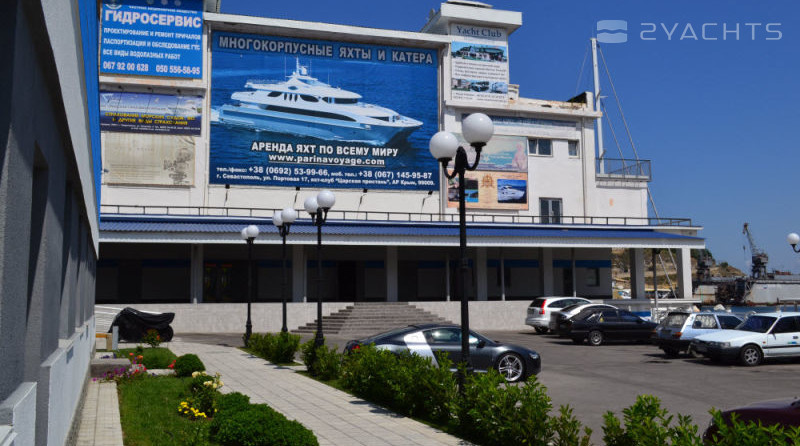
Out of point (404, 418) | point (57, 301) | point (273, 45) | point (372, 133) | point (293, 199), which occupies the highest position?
point (273, 45)

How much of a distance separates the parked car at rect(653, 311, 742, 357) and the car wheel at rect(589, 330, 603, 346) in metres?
4.19

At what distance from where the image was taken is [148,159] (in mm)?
35969

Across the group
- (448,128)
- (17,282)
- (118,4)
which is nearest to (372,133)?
(448,128)

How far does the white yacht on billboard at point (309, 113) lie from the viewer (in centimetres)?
3769

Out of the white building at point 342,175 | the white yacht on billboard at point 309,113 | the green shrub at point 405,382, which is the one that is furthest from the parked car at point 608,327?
the white yacht on billboard at point 309,113

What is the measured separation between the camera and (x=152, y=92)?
36.2 metres

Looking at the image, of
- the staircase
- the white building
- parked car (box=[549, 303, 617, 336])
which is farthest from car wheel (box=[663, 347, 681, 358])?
the white building

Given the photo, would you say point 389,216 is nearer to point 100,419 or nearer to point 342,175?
point 342,175

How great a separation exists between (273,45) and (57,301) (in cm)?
3399

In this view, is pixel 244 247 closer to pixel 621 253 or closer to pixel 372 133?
pixel 372 133

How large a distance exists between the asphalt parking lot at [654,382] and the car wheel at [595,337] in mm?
2672

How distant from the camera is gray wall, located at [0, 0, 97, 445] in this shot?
320 cm

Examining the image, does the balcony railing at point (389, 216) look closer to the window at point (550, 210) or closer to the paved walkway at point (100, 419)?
the window at point (550, 210)

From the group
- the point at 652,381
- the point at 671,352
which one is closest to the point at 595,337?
the point at 671,352
